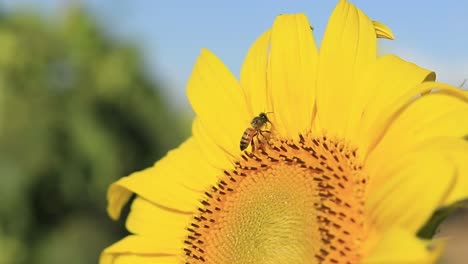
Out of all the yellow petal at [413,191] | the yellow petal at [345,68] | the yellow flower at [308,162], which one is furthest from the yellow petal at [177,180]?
the yellow petal at [413,191]

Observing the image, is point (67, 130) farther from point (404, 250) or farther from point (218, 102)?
point (404, 250)

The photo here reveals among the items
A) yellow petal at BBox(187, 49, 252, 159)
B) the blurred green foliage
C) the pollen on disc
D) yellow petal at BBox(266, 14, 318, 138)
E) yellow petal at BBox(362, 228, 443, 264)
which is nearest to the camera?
yellow petal at BBox(362, 228, 443, 264)

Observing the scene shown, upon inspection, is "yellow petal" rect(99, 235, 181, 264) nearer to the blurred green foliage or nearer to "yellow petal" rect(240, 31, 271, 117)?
"yellow petal" rect(240, 31, 271, 117)

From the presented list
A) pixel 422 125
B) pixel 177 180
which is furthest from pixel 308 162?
pixel 177 180

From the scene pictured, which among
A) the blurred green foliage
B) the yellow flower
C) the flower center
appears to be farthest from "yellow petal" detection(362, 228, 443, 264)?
the blurred green foliage

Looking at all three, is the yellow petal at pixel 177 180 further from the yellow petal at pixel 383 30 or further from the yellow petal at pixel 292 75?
the yellow petal at pixel 383 30

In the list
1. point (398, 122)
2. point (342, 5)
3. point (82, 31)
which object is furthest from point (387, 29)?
point (82, 31)
